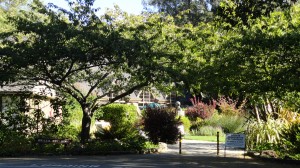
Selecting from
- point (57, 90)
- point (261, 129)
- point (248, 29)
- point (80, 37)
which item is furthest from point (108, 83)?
point (248, 29)

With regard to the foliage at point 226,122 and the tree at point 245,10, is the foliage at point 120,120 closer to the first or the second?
the foliage at point 226,122

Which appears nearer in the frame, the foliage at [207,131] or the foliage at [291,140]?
the foliage at [291,140]

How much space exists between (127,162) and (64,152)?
357 centimetres

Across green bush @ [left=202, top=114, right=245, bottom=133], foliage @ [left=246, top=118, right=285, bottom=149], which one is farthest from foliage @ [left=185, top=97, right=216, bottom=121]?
foliage @ [left=246, top=118, right=285, bottom=149]

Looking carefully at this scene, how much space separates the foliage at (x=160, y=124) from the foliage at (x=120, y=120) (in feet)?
5.36

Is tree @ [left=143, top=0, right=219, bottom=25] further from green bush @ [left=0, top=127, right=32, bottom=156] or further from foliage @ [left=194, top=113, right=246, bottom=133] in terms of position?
green bush @ [left=0, top=127, right=32, bottom=156]

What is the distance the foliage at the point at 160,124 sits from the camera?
20344mm

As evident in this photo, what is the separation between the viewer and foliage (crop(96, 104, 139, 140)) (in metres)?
22.3

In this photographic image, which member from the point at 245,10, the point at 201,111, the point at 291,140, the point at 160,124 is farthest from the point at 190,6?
the point at 245,10

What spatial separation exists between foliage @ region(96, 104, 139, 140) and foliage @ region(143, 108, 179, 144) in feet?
5.36

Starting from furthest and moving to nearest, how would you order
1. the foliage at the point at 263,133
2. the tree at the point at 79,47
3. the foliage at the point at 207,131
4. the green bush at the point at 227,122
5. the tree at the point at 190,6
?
1. the tree at the point at 190,6
2. the foliage at the point at 207,131
3. the green bush at the point at 227,122
4. the foliage at the point at 263,133
5. the tree at the point at 79,47

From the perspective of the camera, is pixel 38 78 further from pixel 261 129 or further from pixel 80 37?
pixel 261 129

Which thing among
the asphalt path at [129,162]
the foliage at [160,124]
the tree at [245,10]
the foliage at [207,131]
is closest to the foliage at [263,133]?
the asphalt path at [129,162]

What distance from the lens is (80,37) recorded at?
1531 centimetres
